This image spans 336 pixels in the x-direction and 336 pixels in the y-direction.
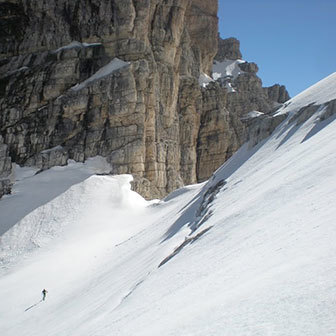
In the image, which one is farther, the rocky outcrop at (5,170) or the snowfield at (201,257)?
the rocky outcrop at (5,170)

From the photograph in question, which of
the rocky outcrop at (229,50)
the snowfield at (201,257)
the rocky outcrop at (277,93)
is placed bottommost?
the snowfield at (201,257)

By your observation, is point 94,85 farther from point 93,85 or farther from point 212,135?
point 212,135

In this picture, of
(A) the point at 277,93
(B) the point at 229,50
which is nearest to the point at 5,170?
(A) the point at 277,93

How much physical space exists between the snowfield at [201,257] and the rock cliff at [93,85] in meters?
7.96

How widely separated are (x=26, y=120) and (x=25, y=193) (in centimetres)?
1050

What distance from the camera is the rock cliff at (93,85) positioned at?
40.4 m

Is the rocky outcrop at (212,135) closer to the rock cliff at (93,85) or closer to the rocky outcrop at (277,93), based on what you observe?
the rock cliff at (93,85)

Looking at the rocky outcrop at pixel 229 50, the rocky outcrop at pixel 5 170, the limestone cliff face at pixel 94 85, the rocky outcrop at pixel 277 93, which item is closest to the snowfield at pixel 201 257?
the rocky outcrop at pixel 5 170

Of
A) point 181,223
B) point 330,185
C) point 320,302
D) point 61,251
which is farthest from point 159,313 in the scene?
point 61,251

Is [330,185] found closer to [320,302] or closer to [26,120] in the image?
[320,302]

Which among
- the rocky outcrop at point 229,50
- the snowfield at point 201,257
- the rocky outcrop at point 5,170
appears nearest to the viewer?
the snowfield at point 201,257

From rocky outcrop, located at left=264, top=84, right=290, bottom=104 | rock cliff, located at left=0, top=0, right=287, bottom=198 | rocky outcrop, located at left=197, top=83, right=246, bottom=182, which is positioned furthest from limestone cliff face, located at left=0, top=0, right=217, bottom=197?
rocky outcrop, located at left=264, top=84, right=290, bottom=104

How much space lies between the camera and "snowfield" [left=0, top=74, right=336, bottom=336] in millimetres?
5250

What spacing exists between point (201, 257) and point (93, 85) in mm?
35105
